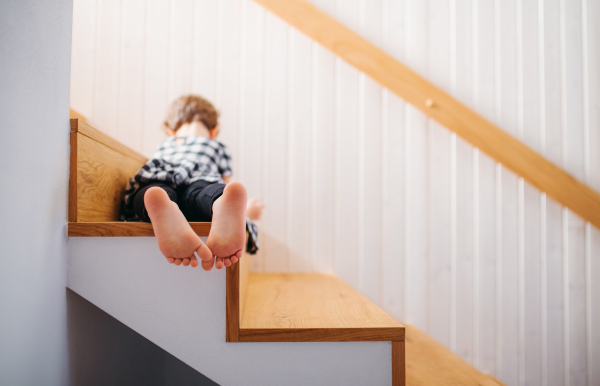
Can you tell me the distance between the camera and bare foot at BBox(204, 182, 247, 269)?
0.58 meters

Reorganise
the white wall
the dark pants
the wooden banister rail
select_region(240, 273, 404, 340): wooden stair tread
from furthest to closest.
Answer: the wooden banister rail, the dark pants, select_region(240, 273, 404, 340): wooden stair tread, the white wall

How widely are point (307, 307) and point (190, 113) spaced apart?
0.75m

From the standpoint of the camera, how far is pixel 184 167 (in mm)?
912

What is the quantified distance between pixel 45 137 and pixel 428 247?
3.93 ft

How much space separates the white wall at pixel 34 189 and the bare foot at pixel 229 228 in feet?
1.03

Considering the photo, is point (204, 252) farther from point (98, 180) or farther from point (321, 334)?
point (98, 180)

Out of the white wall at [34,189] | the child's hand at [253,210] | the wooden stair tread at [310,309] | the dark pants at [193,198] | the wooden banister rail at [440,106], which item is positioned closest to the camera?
the white wall at [34,189]

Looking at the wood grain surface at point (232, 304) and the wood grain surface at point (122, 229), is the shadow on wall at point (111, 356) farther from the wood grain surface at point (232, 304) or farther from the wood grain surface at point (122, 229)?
the wood grain surface at point (232, 304)

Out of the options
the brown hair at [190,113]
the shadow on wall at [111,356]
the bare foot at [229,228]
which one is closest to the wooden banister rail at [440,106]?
the brown hair at [190,113]

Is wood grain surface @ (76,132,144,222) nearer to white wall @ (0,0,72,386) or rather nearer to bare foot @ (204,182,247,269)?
white wall @ (0,0,72,386)

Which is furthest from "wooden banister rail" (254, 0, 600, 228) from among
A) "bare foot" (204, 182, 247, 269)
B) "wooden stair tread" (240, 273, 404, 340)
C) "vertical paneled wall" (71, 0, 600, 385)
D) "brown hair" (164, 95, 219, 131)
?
"bare foot" (204, 182, 247, 269)

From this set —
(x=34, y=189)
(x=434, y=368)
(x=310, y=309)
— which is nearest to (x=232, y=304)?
(x=310, y=309)

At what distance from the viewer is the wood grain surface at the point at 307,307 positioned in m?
0.64

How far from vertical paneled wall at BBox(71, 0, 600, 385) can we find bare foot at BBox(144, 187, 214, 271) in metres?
0.65
